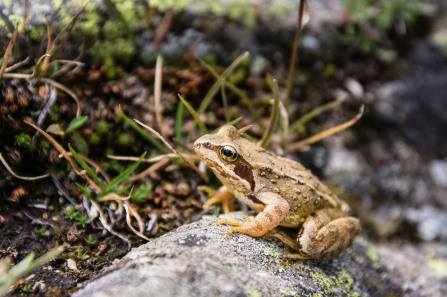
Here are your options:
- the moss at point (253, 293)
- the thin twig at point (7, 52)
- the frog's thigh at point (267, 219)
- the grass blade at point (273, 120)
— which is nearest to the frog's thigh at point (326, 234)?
the frog's thigh at point (267, 219)

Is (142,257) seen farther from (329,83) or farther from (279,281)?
(329,83)

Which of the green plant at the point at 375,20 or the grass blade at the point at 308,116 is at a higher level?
the green plant at the point at 375,20

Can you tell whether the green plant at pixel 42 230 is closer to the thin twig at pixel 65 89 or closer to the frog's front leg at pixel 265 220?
the thin twig at pixel 65 89

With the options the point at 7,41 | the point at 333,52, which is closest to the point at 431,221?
the point at 333,52

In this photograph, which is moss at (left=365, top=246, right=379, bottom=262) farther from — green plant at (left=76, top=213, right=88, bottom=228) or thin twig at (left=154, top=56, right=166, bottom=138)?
green plant at (left=76, top=213, right=88, bottom=228)

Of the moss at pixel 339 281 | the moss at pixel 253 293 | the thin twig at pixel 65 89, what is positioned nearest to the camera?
the moss at pixel 253 293

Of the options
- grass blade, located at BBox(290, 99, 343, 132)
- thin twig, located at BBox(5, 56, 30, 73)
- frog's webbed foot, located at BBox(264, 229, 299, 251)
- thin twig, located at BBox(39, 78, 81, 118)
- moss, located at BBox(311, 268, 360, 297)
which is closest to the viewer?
moss, located at BBox(311, 268, 360, 297)

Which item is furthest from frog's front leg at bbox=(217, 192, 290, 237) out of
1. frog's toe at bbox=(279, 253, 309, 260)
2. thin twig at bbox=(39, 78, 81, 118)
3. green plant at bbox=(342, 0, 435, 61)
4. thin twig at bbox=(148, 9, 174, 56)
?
green plant at bbox=(342, 0, 435, 61)

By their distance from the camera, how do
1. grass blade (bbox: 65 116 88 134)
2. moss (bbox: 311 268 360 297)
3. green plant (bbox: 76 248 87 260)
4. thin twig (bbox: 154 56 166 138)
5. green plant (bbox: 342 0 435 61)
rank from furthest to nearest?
green plant (bbox: 342 0 435 61) → thin twig (bbox: 154 56 166 138) → grass blade (bbox: 65 116 88 134) → moss (bbox: 311 268 360 297) → green plant (bbox: 76 248 87 260)

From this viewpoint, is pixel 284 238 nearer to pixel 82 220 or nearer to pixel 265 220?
pixel 265 220
